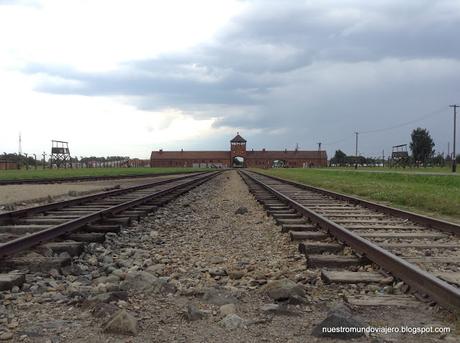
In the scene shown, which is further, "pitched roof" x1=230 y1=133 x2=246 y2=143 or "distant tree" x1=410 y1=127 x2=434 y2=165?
"pitched roof" x1=230 y1=133 x2=246 y2=143

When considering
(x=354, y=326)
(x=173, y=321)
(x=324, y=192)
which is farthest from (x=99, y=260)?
(x=324, y=192)

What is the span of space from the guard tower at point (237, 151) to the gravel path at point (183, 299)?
508ft

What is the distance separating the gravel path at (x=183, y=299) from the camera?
153 inches

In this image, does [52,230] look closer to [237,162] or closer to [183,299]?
[183,299]

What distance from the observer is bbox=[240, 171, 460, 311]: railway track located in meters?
4.52

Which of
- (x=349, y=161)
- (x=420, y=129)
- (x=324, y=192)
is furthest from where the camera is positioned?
(x=349, y=161)

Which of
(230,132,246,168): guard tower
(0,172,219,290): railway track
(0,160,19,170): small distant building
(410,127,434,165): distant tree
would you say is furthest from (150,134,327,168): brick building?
(0,172,219,290): railway track

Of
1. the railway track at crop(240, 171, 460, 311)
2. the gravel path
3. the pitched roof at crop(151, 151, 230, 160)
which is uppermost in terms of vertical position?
the pitched roof at crop(151, 151, 230, 160)

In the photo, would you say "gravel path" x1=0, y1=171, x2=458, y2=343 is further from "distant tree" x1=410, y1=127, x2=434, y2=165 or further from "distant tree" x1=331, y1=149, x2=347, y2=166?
"distant tree" x1=331, y1=149, x2=347, y2=166

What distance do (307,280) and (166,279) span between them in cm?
157

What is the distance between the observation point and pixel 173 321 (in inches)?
165

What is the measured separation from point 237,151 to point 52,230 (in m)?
158

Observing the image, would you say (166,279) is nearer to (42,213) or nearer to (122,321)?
(122,321)

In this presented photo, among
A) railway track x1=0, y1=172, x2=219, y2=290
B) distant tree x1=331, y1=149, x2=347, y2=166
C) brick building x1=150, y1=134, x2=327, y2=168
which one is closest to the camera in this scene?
railway track x1=0, y1=172, x2=219, y2=290
